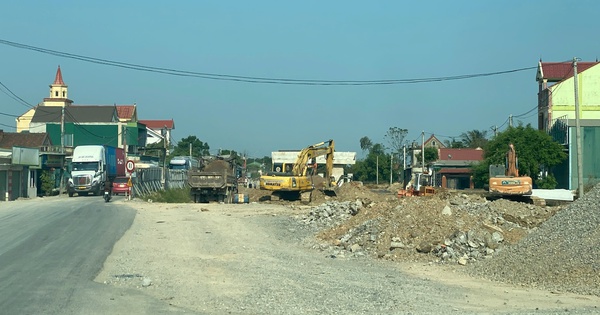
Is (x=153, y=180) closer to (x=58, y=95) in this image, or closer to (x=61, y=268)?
(x=61, y=268)

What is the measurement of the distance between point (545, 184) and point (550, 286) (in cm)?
4808

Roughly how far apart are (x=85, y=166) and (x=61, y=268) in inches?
1755

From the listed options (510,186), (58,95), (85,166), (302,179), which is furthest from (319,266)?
(58,95)

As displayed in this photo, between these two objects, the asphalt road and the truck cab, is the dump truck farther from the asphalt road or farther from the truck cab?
the asphalt road

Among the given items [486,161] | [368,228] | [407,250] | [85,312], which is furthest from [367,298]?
[486,161]

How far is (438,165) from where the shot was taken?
91.2 m

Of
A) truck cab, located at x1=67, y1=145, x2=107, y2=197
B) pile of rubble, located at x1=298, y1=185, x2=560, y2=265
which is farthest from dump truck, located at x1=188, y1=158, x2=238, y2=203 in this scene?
pile of rubble, located at x1=298, y1=185, x2=560, y2=265

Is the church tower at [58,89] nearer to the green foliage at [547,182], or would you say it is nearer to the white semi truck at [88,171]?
the white semi truck at [88,171]

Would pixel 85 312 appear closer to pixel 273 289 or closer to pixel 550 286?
pixel 273 289

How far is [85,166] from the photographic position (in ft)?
192

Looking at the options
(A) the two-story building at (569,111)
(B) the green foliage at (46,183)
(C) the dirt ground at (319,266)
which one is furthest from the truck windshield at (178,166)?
(C) the dirt ground at (319,266)

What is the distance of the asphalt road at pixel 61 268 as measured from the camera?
37.6 ft

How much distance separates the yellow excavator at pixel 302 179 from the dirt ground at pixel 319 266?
515 inches

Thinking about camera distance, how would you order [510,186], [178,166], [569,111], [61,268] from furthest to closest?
[178,166] < [569,111] < [510,186] < [61,268]
